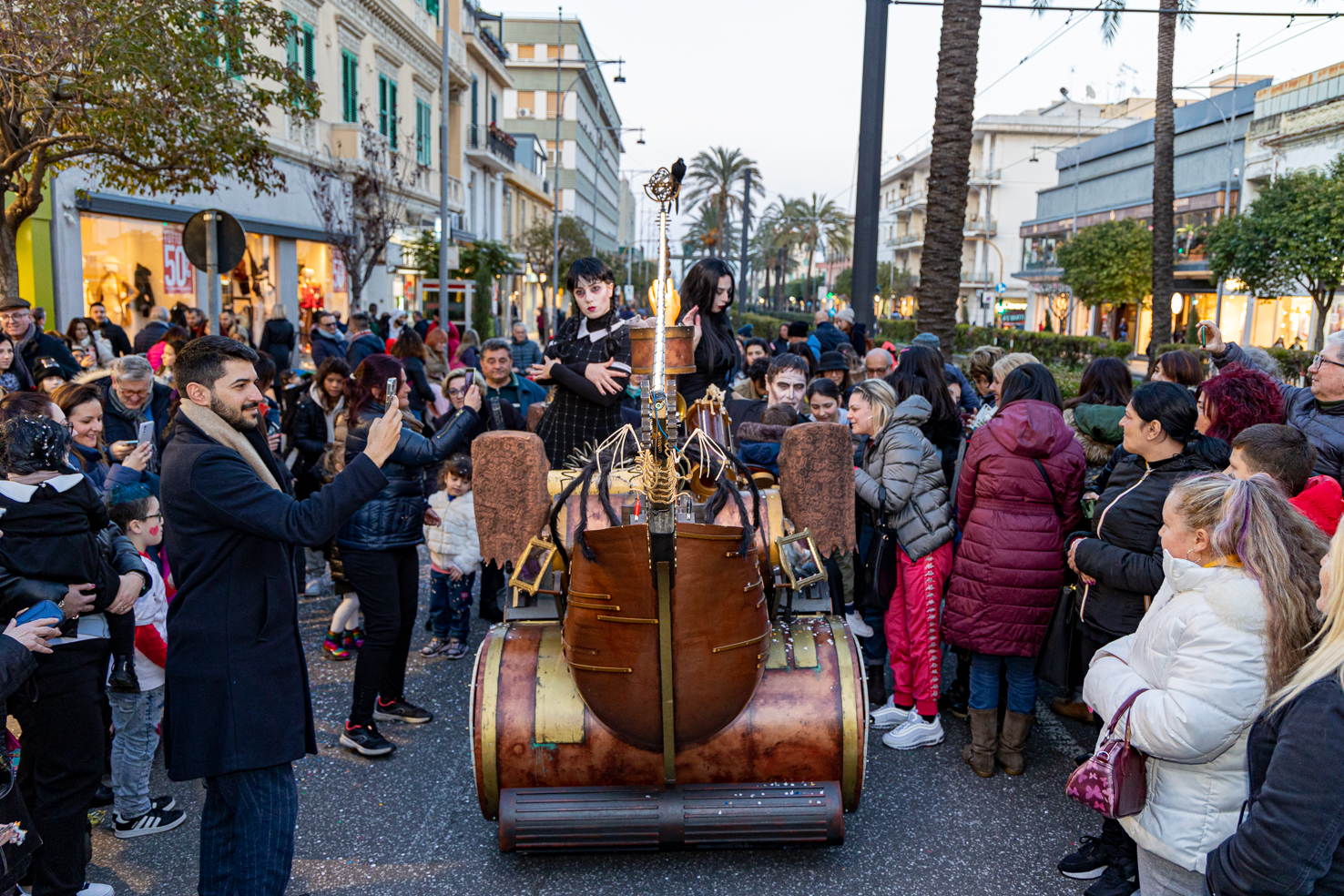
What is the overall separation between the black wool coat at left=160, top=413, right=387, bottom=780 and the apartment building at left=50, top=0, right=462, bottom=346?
6890 mm

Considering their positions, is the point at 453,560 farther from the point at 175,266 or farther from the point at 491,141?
the point at 491,141

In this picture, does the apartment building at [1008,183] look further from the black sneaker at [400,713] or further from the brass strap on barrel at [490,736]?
the brass strap on barrel at [490,736]

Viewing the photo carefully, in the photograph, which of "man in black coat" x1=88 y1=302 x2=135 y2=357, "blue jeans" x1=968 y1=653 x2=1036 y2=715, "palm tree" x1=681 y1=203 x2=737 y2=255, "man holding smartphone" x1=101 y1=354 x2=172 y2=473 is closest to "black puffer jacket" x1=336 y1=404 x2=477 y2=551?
"man holding smartphone" x1=101 y1=354 x2=172 y2=473

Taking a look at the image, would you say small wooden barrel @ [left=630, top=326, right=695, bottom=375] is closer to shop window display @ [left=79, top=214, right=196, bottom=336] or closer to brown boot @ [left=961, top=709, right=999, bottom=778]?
brown boot @ [left=961, top=709, right=999, bottom=778]

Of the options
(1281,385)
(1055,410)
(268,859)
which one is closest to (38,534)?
(268,859)

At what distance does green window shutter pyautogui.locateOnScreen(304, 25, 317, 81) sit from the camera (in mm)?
22312

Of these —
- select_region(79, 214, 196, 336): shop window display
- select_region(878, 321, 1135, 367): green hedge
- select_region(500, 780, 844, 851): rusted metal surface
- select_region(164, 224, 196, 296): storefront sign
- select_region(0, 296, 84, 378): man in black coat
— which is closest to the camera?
select_region(500, 780, 844, 851): rusted metal surface

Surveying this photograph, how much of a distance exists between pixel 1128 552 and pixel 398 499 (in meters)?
3.26

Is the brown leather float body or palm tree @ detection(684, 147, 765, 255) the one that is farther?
palm tree @ detection(684, 147, 765, 255)

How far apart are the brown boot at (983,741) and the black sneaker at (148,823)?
140 inches

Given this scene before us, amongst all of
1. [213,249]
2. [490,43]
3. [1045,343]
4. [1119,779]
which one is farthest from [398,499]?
[490,43]

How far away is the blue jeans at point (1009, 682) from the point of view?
4641mm

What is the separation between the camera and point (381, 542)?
185 inches

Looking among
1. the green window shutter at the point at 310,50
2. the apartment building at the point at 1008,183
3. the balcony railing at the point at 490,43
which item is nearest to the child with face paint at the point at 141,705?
the green window shutter at the point at 310,50
